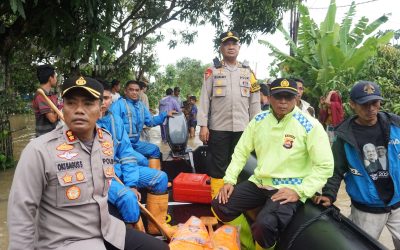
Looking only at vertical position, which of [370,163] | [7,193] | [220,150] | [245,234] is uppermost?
[370,163]

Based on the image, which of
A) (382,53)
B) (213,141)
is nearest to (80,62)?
(213,141)

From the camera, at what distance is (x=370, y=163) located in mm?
2557

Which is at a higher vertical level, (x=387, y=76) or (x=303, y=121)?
(x=387, y=76)

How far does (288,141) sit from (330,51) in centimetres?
608

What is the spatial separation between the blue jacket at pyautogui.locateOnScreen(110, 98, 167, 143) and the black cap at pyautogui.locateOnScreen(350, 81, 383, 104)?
2519mm

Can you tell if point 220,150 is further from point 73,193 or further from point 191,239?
point 73,193

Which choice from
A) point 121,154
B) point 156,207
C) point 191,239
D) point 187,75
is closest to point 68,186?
point 191,239

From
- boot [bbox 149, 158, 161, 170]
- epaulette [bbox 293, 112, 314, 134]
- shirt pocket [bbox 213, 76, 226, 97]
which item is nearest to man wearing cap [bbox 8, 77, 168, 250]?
epaulette [bbox 293, 112, 314, 134]

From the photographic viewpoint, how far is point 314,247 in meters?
2.15

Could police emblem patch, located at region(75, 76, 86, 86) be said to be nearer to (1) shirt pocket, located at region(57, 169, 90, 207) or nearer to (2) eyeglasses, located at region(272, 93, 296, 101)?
(1) shirt pocket, located at region(57, 169, 90, 207)

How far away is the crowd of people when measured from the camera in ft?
5.96

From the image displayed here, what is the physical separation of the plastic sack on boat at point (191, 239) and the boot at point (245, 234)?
0.58m

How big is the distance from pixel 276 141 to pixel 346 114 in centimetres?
486

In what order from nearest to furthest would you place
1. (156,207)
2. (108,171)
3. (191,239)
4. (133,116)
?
1. (108,171)
2. (191,239)
3. (156,207)
4. (133,116)
